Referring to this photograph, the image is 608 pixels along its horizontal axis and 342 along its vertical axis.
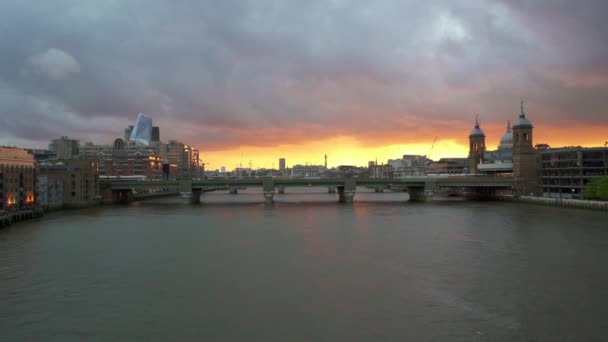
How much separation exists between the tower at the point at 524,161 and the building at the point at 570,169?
273 centimetres

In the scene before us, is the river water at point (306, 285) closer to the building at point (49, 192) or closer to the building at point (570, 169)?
the building at point (49, 192)

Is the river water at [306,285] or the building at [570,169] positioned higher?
the building at [570,169]

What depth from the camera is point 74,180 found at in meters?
108

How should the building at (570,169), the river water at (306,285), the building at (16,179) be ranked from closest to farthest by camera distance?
the river water at (306,285)
the building at (16,179)
the building at (570,169)

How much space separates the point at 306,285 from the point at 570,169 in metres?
97.8

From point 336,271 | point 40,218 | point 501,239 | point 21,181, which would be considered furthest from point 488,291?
point 21,181

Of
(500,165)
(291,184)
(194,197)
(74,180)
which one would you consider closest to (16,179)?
(74,180)

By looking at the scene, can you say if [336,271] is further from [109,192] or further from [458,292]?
[109,192]

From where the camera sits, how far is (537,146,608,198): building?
105 metres

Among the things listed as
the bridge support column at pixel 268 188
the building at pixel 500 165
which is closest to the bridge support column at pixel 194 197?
the bridge support column at pixel 268 188

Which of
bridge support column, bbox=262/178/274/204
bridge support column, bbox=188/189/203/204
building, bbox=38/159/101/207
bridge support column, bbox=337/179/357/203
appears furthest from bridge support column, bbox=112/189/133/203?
bridge support column, bbox=337/179/357/203

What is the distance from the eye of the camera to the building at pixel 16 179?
261 ft

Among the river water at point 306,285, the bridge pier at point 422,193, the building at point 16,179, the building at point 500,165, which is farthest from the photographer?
the building at point 500,165

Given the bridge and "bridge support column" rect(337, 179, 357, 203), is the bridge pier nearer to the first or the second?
the bridge
